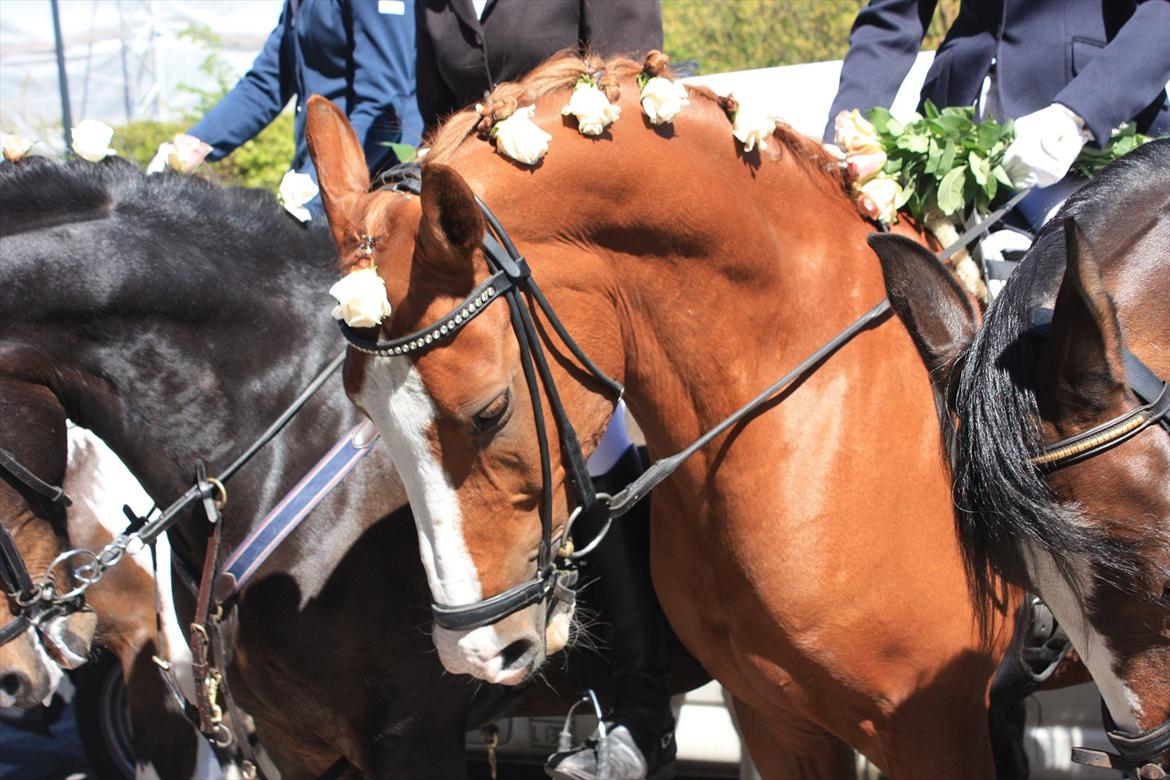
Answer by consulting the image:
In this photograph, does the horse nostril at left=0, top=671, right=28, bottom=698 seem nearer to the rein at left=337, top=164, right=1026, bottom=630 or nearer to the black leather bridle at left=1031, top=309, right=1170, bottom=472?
the rein at left=337, top=164, right=1026, bottom=630

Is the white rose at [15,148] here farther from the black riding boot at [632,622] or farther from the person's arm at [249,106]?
the black riding boot at [632,622]

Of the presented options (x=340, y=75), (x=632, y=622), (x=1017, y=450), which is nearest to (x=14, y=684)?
(x=632, y=622)

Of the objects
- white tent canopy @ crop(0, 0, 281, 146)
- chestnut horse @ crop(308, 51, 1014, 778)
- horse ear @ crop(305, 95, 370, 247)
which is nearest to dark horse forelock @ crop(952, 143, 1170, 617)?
chestnut horse @ crop(308, 51, 1014, 778)

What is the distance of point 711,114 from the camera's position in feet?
7.63

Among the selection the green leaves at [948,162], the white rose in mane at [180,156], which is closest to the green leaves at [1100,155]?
the green leaves at [948,162]

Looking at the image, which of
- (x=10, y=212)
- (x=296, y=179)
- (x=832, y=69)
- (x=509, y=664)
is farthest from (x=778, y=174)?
(x=832, y=69)

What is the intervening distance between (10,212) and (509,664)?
154 centimetres

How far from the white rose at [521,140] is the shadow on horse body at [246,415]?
103 centimetres

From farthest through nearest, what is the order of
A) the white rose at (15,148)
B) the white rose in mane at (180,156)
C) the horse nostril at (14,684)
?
the white rose in mane at (180,156)
the horse nostril at (14,684)
the white rose at (15,148)

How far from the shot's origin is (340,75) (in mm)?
4164

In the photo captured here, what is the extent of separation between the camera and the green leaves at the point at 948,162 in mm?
2562

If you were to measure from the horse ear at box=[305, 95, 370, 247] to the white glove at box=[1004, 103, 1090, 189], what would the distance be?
134 centimetres

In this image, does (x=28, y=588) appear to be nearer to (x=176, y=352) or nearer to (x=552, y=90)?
(x=176, y=352)

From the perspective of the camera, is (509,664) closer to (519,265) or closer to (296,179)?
(519,265)
